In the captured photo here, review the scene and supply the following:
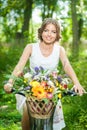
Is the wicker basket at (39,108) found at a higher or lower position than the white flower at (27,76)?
lower

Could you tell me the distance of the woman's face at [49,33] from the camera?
14.5 feet

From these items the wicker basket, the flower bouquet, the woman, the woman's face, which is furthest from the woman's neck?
the wicker basket

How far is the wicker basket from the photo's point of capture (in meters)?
3.83

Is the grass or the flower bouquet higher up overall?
the flower bouquet

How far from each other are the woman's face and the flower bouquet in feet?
2.12

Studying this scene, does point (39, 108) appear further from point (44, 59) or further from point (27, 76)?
point (44, 59)

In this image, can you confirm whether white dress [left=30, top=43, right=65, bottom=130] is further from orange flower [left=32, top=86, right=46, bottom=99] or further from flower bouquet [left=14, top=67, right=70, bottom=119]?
orange flower [left=32, top=86, right=46, bottom=99]

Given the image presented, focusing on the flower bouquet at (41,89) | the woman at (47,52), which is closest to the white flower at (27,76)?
the flower bouquet at (41,89)

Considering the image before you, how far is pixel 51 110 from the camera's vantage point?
12.8ft

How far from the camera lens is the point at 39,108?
3.84 m

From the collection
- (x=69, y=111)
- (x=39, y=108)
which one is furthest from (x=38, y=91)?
(x=69, y=111)

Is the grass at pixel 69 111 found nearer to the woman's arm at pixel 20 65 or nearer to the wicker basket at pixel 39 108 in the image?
the woman's arm at pixel 20 65

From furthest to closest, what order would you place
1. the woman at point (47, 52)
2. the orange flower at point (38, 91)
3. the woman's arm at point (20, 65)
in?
the woman at point (47, 52) < the woman's arm at point (20, 65) < the orange flower at point (38, 91)

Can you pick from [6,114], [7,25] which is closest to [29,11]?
[7,25]
